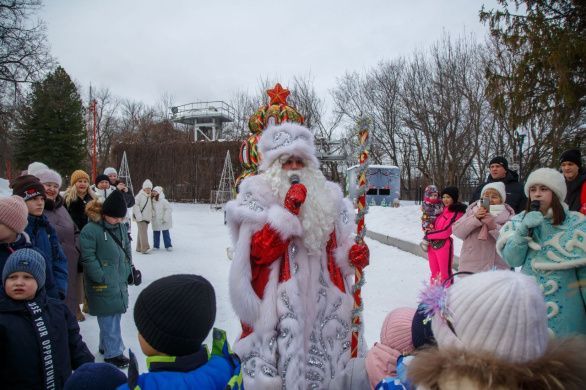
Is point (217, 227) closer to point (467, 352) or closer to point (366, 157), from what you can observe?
point (366, 157)

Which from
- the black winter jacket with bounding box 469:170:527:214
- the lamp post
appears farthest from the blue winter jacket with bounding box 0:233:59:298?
the lamp post

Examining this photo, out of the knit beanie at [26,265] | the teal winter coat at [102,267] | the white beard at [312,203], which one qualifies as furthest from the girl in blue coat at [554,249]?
the teal winter coat at [102,267]

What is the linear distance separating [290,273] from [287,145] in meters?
0.95

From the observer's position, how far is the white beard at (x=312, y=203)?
9.08ft

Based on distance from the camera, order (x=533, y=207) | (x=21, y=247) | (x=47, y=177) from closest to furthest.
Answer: (x=21, y=247), (x=533, y=207), (x=47, y=177)

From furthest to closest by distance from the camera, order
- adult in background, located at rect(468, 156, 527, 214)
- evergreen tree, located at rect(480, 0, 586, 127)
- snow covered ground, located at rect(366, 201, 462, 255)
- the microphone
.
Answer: snow covered ground, located at rect(366, 201, 462, 255)
evergreen tree, located at rect(480, 0, 586, 127)
adult in background, located at rect(468, 156, 527, 214)
the microphone

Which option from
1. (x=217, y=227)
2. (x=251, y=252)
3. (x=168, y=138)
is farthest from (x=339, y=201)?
(x=168, y=138)

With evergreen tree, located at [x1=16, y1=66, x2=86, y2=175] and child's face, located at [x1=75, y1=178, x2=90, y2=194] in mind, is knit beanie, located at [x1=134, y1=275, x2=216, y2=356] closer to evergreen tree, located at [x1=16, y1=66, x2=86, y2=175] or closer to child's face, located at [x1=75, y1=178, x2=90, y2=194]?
child's face, located at [x1=75, y1=178, x2=90, y2=194]

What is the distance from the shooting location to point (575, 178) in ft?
16.3

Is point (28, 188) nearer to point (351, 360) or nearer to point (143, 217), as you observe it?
point (351, 360)

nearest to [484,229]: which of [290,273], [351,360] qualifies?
[351,360]

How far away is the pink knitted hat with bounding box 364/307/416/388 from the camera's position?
168cm

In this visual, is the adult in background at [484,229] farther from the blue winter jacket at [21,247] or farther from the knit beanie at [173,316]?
the blue winter jacket at [21,247]

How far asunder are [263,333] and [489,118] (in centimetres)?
1877
